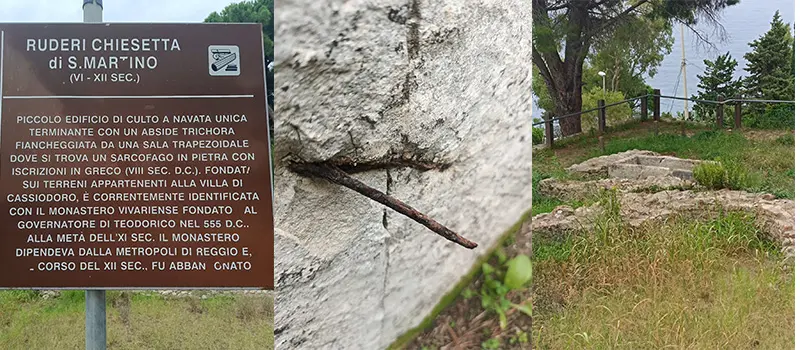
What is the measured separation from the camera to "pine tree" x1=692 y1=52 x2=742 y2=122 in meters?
2.96

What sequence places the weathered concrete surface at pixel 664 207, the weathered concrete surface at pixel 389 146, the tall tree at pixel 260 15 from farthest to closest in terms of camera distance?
1. the weathered concrete surface at pixel 664 207
2. the tall tree at pixel 260 15
3. the weathered concrete surface at pixel 389 146

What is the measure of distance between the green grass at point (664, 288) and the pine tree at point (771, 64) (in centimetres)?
62

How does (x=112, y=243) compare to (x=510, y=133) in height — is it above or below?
below

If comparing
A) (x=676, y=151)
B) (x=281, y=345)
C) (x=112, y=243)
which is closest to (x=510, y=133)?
(x=281, y=345)

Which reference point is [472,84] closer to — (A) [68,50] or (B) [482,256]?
(B) [482,256]

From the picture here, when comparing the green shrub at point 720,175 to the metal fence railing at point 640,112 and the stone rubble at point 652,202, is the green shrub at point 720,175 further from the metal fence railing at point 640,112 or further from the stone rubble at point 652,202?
the metal fence railing at point 640,112

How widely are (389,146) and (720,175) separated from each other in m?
1.84

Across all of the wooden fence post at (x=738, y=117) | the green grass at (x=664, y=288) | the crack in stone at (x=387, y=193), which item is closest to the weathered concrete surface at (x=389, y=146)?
the crack in stone at (x=387, y=193)

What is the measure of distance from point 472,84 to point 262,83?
0.59 meters

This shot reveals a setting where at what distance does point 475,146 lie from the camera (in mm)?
1895

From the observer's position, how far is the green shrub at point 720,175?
9.52 ft

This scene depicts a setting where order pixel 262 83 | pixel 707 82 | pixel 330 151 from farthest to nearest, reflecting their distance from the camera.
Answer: pixel 707 82 < pixel 262 83 < pixel 330 151

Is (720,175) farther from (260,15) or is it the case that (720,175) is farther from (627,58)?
(260,15)

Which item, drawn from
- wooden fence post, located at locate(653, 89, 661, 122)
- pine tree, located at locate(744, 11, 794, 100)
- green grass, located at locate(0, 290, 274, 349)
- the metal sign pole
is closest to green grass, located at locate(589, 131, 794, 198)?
wooden fence post, located at locate(653, 89, 661, 122)
